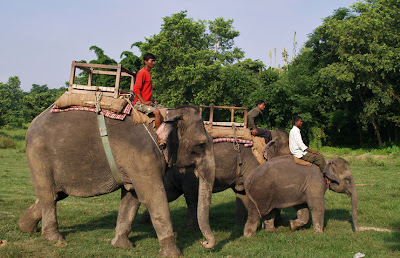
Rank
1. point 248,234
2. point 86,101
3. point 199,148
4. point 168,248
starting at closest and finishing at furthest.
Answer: point 168,248
point 199,148
point 86,101
point 248,234

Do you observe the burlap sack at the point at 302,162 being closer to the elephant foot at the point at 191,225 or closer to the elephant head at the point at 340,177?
the elephant head at the point at 340,177

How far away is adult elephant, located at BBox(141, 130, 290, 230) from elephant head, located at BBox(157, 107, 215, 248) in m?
2.34

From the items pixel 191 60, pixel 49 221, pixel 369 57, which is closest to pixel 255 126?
pixel 49 221

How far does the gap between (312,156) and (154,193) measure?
358cm

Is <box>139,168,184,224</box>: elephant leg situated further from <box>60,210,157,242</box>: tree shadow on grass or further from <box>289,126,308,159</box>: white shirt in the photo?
<box>289,126,308,159</box>: white shirt

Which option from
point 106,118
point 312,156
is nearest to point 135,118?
point 106,118

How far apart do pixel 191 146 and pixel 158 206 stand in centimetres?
95

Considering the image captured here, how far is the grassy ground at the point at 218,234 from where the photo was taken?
19.2 feet

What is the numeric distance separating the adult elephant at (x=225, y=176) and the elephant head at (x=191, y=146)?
2.34 meters

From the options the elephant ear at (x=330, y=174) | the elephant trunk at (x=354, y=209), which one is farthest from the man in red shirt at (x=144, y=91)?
the elephant trunk at (x=354, y=209)

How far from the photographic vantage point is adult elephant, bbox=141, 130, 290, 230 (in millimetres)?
8070

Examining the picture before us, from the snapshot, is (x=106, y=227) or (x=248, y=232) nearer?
(x=248, y=232)

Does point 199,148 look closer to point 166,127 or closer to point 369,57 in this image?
point 166,127

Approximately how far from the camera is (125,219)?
626 centimetres
